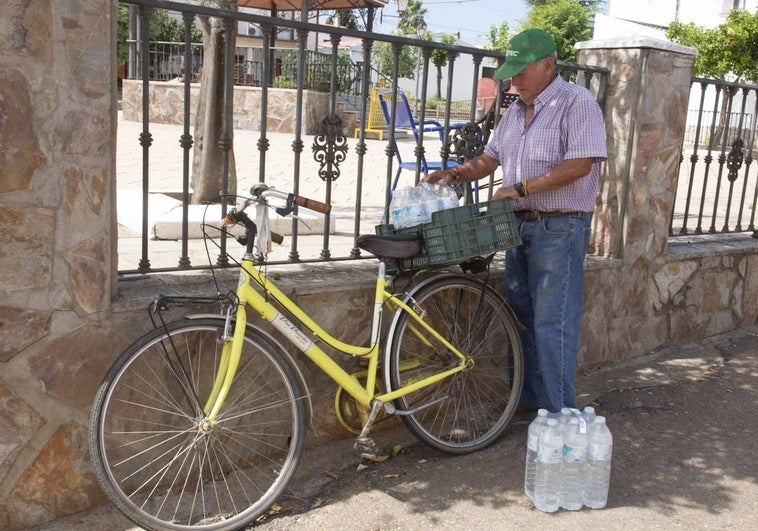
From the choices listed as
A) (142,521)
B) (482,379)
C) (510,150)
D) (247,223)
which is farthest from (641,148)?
(142,521)

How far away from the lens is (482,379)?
4.75 metres

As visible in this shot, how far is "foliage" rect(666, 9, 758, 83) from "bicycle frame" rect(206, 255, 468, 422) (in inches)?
789

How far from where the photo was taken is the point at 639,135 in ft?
17.4

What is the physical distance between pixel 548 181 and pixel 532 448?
1.24 metres

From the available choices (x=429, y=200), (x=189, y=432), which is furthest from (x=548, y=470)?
(x=189, y=432)

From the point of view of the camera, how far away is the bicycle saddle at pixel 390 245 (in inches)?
151

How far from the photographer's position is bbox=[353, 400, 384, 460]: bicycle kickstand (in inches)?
149

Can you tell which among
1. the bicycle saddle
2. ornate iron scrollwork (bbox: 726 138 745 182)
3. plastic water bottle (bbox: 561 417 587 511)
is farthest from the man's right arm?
ornate iron scrollwork (bbox: 726 138 745 182)

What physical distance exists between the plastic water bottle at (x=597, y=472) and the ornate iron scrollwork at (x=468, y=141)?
1779 millimetres

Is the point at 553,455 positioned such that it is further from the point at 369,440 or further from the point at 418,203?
the point at 418,203

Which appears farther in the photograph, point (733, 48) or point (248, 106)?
point (733, 48)

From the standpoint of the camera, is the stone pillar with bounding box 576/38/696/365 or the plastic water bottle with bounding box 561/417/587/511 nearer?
the plastic water bottle with bounding box 561/417/587/511

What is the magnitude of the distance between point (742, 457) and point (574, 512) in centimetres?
122

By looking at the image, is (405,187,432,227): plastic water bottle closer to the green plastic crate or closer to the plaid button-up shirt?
the green plastic crate
